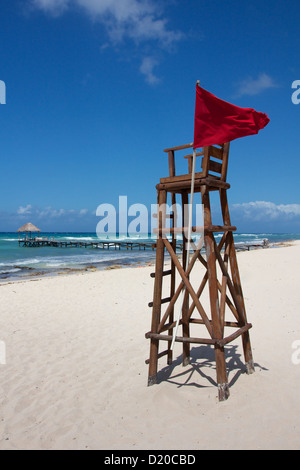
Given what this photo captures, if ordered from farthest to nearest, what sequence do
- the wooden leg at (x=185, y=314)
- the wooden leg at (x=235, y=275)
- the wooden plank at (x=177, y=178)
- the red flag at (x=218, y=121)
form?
the wooden leg at (x=185, y=314)
the wooden leg at (x=235, y=275)
the wooden plank at (x=177, y=178)
the red flag at (x=218, y=121)

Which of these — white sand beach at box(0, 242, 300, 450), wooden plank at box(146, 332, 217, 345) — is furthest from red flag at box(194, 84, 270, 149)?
white sand beach at box(0, 242, 300, 450)

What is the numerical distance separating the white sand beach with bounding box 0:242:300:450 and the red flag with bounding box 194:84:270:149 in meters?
3.83

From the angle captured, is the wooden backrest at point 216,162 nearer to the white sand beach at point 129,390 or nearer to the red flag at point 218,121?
the red flag at point 218,121

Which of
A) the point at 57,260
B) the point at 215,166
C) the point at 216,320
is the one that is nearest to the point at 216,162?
the point at 215,166

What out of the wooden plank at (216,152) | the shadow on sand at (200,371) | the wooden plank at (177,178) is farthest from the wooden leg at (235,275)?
the wooden plank at (177,178)

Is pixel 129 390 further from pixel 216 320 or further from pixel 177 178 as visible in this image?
pixel 177 178

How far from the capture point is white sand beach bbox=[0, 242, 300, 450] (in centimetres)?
Result: 429

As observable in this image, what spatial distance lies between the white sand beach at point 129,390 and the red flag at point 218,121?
383 cm

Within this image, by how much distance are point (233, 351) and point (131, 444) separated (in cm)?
377

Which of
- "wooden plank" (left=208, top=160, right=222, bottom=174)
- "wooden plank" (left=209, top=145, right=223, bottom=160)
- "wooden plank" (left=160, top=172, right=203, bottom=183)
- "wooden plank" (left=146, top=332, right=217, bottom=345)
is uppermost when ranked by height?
"wooden plank" (left=209, top=145, right=223, bottom=160)

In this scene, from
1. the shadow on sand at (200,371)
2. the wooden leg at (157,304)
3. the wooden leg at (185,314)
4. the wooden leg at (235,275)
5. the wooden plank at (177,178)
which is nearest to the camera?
the wooden plank at (177,178)

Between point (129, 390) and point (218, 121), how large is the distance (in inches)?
175

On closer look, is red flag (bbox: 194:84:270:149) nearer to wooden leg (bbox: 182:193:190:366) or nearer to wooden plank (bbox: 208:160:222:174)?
wooden plank (bbox: 208:160:222:174)

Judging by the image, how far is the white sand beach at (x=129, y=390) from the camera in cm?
429
